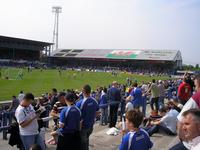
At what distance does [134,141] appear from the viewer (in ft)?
15.0

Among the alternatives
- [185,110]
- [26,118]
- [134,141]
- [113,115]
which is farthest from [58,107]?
[185,110]

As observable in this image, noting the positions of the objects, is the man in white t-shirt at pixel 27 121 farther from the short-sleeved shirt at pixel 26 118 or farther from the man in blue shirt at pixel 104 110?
the man in blue shirt at pixel 104 110

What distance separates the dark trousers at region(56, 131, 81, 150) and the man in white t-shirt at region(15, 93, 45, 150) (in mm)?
493

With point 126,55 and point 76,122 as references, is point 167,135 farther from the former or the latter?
point 126,55

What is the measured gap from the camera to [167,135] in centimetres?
970

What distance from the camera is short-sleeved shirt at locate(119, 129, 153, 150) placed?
14.9 feet

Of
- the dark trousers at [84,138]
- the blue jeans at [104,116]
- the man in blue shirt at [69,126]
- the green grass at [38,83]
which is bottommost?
the green grass at [38,83]

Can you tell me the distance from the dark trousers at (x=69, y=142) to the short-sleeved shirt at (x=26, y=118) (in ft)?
1.75

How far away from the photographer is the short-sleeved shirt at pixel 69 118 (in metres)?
6.54

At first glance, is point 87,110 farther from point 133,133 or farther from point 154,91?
point 154,91

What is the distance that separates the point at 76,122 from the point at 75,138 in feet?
1.12

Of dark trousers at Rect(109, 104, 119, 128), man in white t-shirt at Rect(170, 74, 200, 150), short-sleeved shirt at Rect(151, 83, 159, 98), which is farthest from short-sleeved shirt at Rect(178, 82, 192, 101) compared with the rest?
man in white t-shirt at Rect(170, 74, 200, 150)

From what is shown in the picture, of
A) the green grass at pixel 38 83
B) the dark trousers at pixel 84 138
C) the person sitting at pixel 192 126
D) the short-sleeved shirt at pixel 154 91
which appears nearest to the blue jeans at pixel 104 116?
the short-sleeved shirt at pixel 154 91

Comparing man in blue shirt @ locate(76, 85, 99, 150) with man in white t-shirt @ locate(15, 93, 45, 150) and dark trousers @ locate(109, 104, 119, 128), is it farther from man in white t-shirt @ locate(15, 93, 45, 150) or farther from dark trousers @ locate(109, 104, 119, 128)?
dark trousers @ locate(109, 104, 119, 128)
